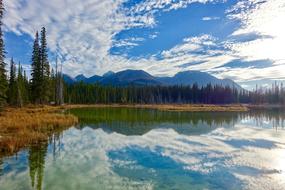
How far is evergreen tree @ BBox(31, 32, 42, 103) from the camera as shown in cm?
5947

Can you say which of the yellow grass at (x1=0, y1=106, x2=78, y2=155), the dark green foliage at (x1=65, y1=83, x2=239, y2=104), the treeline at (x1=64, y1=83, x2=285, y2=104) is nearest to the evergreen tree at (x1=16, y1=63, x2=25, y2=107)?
the yellow grass at (x1=0, y1=106, x2=78, y2=155)

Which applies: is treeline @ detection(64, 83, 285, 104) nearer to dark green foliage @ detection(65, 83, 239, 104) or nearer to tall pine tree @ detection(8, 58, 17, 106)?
dark green foliage @ detection(65, 83, 239, 104)

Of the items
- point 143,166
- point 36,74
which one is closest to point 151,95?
point 36,74

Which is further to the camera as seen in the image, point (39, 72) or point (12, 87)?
point (12, 87)

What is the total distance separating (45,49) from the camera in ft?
205

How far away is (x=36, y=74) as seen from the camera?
60281 mm

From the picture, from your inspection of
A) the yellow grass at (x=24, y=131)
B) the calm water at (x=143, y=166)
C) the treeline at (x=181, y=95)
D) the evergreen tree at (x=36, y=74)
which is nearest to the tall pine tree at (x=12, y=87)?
the evergreen tree at (x=36, y=74)

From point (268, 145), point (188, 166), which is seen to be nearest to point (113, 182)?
point (188, 166)

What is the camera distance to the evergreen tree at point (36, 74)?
195 ft

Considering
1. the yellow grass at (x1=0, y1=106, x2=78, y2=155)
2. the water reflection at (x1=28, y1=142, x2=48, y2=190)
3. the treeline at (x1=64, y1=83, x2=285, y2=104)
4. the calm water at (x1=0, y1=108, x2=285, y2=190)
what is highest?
the treeline at (x1=64, y1=83, x2=285, y2=104)

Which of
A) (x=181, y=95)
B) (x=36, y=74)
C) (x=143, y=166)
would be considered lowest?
(x=143, y=166)

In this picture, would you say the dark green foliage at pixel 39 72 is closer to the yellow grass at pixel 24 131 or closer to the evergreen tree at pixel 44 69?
the evergreen tree at pixel 44 69

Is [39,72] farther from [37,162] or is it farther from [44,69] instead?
[37,162]

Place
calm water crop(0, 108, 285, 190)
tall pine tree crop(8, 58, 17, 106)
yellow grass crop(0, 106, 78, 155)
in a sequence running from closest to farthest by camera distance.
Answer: calm water crop(0, 108, 285, 190) < yellow grass crop(0, 106, 78, 155) < tall pine tree crop(8, 58, 17, 106)
